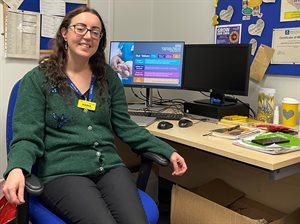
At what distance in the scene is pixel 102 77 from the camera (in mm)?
1520

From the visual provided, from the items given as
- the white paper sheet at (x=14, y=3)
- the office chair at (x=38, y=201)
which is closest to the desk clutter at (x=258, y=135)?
the office chair at (x=38, y=201)

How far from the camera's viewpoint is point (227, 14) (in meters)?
2.13

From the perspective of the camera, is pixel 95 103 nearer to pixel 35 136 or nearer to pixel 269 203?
pixel 35 136

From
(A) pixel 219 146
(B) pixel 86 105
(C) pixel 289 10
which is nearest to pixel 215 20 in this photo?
(C) pixel 289 10

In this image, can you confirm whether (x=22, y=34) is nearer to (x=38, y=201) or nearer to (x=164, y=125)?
(x=164, y=125)

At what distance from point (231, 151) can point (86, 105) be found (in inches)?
24.3

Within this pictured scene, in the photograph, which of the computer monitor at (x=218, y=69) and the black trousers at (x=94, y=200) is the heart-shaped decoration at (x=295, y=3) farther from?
the black trousers at (x=94, y=200)

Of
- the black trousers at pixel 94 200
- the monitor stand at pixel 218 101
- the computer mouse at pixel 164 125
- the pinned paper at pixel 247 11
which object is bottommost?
the black trousers at pixel 94 200

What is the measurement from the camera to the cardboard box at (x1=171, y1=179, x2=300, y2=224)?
5.42 feet

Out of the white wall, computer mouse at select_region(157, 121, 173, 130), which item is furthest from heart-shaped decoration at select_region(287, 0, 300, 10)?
computer mouse at select_region(157, 121, 173, 130)

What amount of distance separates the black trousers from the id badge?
0.29 m

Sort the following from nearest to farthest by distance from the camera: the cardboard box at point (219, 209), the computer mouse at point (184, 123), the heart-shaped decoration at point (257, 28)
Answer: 1. the cardboard box at point (219, 209)
2. the computer mouse at point (184, 123)
3. the heart-shaped decoration at point (257, 28)

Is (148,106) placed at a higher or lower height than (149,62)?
lower

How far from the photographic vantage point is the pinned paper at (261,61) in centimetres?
195
